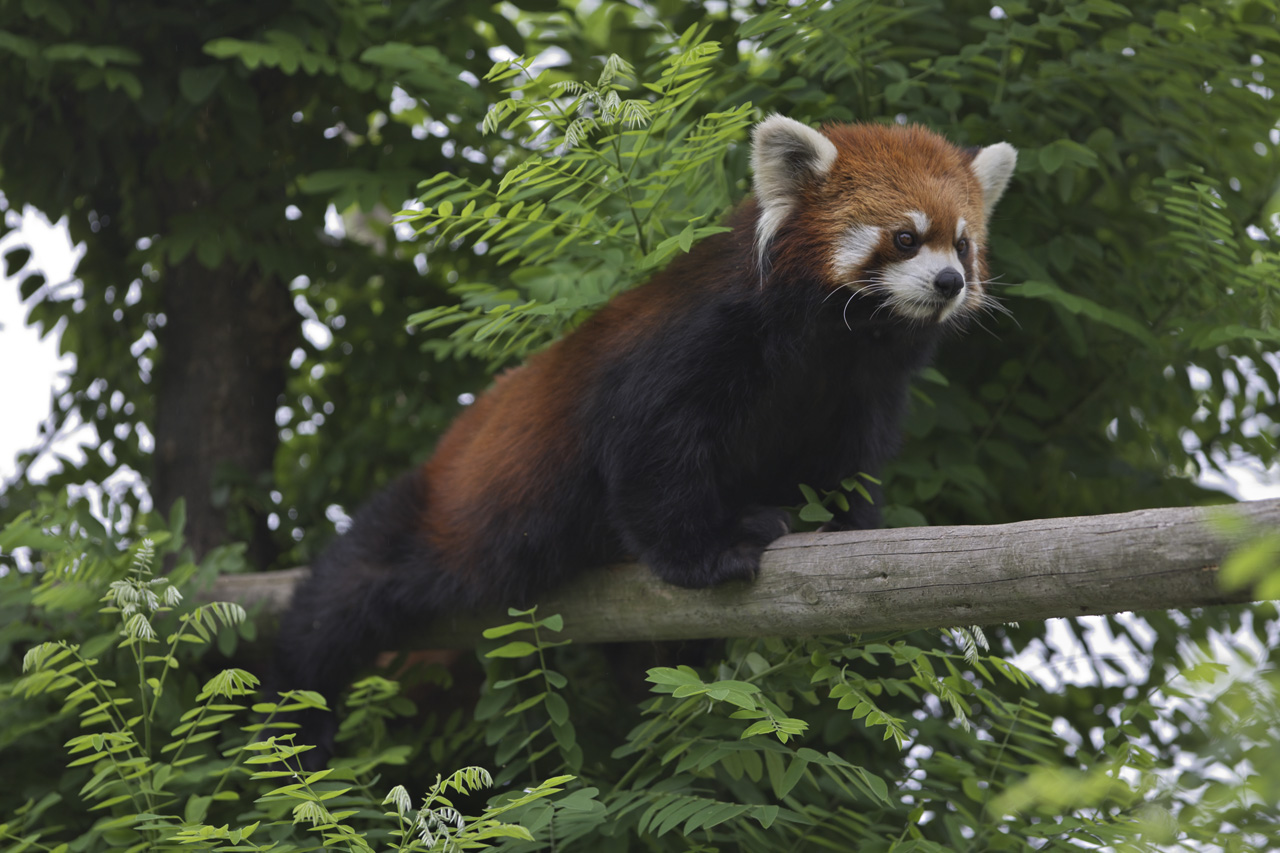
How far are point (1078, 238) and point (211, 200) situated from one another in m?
3.34

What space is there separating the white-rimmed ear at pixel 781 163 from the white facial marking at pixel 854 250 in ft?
0.61

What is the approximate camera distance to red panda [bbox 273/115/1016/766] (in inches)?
112

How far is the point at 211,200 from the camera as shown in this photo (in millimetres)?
4344

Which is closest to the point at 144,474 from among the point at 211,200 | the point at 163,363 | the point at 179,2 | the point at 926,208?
the point at 163,363

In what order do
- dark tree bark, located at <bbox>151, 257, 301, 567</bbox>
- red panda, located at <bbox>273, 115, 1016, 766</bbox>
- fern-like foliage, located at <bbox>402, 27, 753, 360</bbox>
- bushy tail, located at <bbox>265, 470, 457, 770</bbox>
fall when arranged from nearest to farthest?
fern-like foliage, located at <bbox>402, 27, 753, 360</bbox> → red panda, located at <bbox>273, 115, 1016, 766</bbox> → bushy tail, located at <bbox>265, 470, 457, 770</bbox> → dark tree bark, located at <bbox>151, 257, 301, 567</bbox>

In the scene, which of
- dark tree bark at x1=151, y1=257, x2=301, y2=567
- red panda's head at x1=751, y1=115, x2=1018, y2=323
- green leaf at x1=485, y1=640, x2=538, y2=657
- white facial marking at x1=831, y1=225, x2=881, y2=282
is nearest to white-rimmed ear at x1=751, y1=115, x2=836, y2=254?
red panda's head at x1=751, y1=115, x2=1018, y2=323

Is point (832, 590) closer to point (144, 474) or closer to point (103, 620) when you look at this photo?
point (103, 620)

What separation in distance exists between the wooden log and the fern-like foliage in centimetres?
85

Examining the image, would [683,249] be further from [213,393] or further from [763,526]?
[213,393]

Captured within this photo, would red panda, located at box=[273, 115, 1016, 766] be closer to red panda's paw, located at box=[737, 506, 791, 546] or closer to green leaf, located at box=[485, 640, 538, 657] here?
red panda's paw, located at box=[737, 506, 791, 546]

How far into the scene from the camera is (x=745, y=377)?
115 inches

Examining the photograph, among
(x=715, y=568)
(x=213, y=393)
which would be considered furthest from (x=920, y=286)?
(x=213, y=393)

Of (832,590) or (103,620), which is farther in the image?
(103,620)

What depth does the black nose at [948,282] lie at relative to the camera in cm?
274
